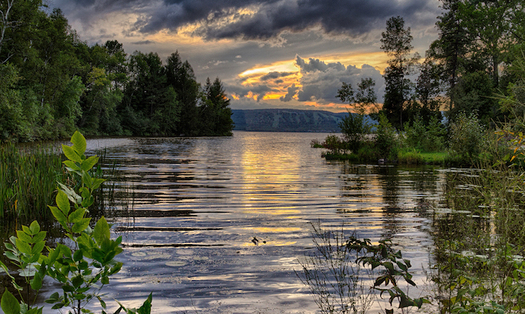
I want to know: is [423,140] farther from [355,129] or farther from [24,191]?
[24,191]

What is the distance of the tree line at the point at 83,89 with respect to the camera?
35138 mm

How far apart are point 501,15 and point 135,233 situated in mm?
54095

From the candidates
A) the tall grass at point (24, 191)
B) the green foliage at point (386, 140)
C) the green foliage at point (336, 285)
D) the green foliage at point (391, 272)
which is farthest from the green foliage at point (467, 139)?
the tall grass at point (24, 191)

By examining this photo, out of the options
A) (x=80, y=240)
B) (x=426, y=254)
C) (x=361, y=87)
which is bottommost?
(x=426, y=254)

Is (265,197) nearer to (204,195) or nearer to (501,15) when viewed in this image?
(204,195)

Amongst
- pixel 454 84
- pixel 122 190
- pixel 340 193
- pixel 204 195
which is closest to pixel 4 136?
pixel 122 190

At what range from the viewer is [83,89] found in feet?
164

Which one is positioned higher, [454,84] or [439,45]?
[439,45]

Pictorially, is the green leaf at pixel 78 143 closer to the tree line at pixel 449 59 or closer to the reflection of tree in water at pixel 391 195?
the reflection of tree in water at pixel 391 195

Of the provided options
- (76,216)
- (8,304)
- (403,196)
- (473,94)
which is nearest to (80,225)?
(76,216)

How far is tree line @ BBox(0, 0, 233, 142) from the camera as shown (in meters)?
35.1

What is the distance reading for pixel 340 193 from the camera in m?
12.2

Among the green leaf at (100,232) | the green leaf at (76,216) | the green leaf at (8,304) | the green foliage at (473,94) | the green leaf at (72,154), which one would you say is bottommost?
the green leaf at (8,304)

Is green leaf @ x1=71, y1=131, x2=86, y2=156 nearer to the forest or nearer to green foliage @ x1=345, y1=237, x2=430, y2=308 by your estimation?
green foliage @ x1=345, y1=237, x2=430, y2=308
